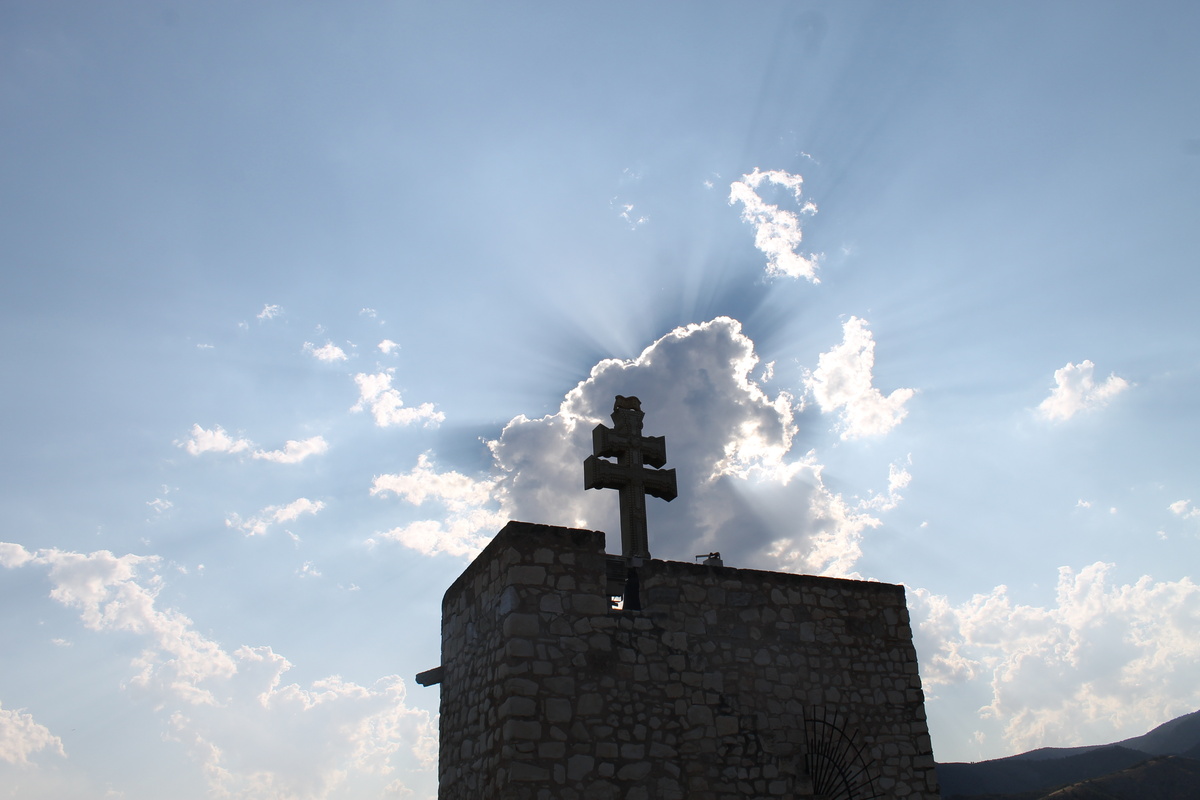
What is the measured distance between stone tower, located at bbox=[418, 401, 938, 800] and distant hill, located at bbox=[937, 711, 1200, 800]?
122ft

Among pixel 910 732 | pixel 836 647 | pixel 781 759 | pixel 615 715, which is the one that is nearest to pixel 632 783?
pixel 615 715

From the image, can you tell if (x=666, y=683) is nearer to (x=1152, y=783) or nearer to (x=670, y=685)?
(x=670, y=685)

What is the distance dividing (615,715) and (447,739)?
107 inches

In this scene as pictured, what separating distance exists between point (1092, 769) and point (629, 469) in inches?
2331

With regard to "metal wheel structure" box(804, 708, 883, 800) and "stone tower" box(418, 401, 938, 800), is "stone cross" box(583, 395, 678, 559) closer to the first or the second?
"stone tower" box(418, 401, 938, 800)

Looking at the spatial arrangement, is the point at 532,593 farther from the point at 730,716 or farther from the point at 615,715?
the point at 730,716

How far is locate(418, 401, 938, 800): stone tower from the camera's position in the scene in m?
7.39

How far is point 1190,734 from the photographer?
196 ft

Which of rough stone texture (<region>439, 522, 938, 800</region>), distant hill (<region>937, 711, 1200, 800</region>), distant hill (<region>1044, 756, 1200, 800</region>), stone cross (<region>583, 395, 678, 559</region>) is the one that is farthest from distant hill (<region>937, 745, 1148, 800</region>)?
stone cross (<region>583, 395, 678, 559</region>)

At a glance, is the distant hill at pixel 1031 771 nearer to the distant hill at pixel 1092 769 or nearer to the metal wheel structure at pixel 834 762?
the distant hill at pixel 1092 769

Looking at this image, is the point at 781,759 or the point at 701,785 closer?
the point at 701,785

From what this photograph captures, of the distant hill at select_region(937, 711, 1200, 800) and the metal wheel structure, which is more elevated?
the metal wheel structure

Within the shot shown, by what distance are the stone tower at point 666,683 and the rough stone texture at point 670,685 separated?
0.05 ft

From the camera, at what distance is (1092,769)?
5316cm
